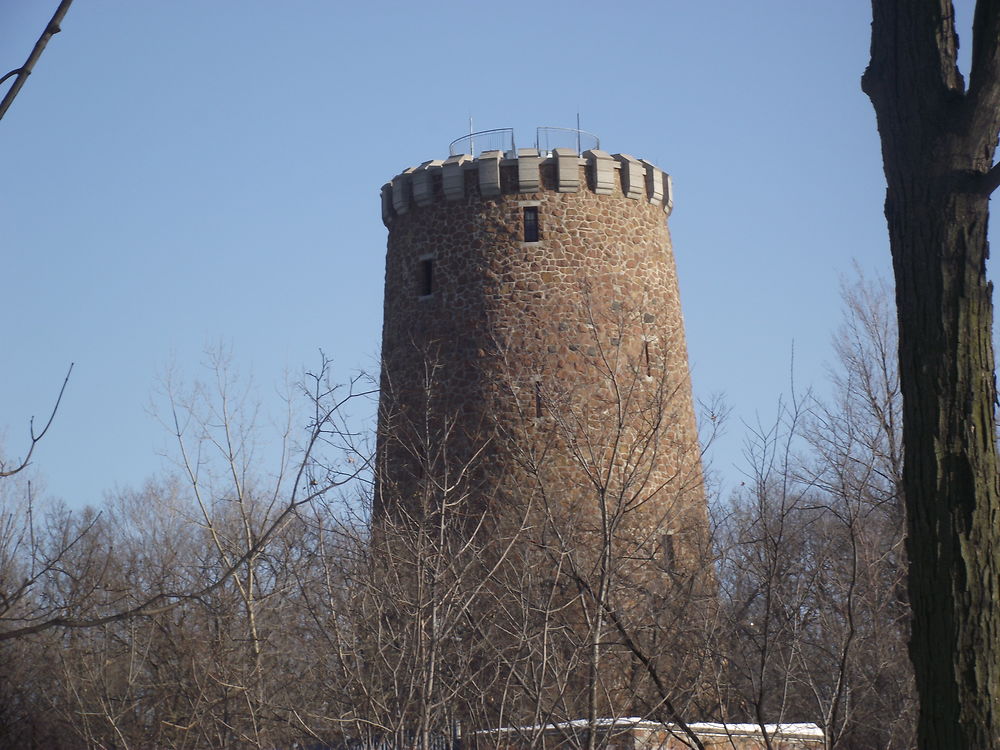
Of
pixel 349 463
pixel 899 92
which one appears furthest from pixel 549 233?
pixel 899 92

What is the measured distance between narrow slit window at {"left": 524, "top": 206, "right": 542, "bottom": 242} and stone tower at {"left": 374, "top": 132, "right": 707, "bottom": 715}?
1 cm

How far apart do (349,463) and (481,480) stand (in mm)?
6342

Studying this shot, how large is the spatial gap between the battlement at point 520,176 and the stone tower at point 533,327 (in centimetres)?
2

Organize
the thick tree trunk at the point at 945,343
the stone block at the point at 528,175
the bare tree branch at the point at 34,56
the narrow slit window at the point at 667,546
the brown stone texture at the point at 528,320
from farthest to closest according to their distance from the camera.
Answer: the stone block at the point at 528,175 → the brown stone texture at the point at 528,320 → the narrow slit window at the point at 667,546 → the thick tree trunk at the point at 945,343 → the bare tree branch at the point at 34,56

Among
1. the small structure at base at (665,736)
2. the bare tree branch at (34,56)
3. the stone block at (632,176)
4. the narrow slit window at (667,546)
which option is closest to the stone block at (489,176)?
the stone block at (632,176)

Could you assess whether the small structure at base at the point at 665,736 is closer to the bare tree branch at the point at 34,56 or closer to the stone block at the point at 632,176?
the bare tree branch at the point at 34,56

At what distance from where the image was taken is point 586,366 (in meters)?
16.8

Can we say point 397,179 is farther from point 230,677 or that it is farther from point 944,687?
point 944,687

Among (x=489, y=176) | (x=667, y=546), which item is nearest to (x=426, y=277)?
(x=489, y=176)

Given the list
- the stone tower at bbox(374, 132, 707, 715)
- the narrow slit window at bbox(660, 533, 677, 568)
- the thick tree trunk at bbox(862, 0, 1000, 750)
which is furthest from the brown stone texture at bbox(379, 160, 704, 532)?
the thick tree trunk at bbox(862, 0, 1000, 750)

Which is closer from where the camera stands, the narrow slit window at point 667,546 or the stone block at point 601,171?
the narrow slit window at point 667,546

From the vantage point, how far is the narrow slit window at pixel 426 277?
17641 mm

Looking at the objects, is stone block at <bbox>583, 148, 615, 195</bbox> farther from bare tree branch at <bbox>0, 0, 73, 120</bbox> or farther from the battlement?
bare tree branch at <bbox>0, 0, 73, 120</bbox>

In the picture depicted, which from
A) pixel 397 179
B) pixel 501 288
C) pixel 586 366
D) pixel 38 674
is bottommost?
pixel 38 674
